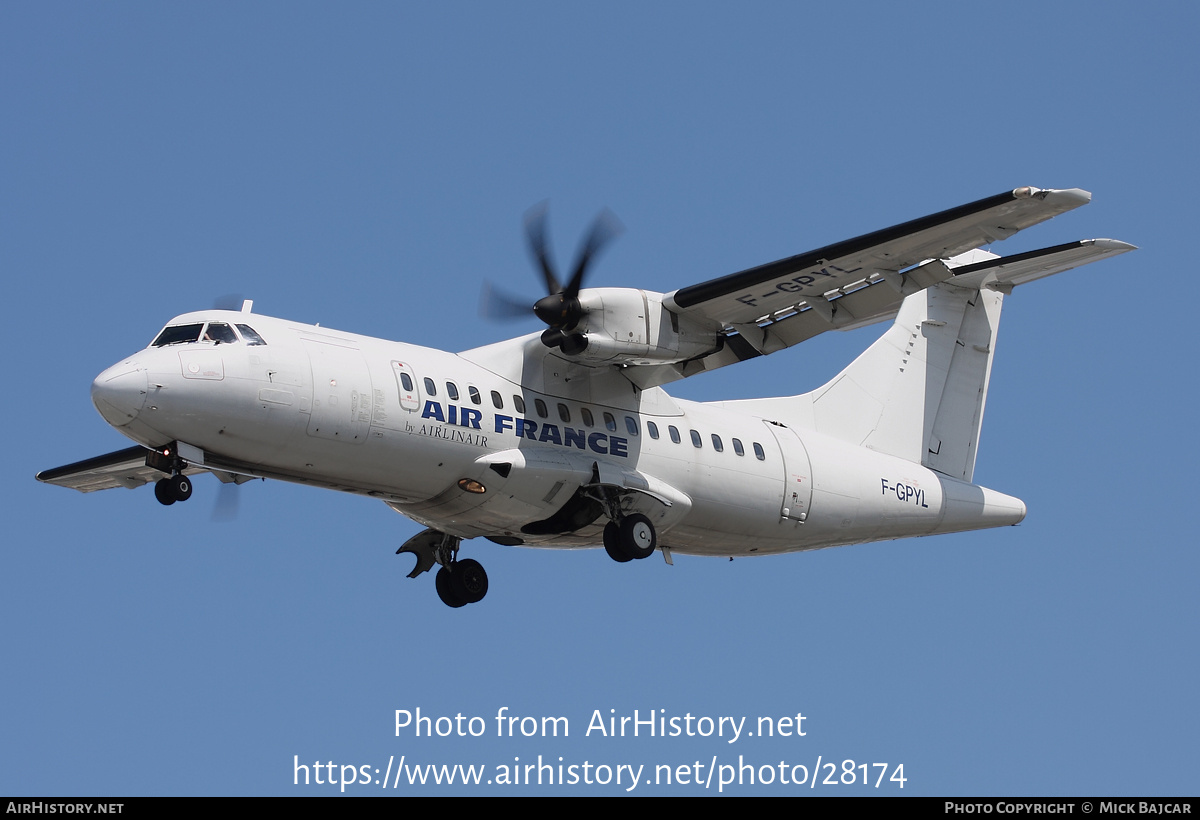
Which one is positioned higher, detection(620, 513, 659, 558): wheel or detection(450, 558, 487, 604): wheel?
detection(620, 513, 659, 558): wheel

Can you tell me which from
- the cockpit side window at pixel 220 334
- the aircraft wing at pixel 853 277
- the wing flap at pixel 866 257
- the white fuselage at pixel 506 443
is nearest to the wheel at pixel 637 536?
the white fuselage at pixel 506 443

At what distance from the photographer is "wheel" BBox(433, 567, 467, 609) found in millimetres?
17531

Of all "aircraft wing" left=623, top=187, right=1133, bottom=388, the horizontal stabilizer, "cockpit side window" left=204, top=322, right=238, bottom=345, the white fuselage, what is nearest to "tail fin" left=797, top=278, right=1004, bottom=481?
the white fuselage

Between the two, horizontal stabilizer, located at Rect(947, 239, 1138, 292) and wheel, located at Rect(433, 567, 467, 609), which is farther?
wheel, located at Rect(433, 567, 467, 609)

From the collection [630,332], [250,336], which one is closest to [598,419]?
[630,332]

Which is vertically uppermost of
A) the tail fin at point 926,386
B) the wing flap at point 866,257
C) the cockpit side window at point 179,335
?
the tail fin at point 926,386

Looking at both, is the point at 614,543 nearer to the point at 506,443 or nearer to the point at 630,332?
the point at 506,443

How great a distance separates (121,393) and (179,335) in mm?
951

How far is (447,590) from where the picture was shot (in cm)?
1755

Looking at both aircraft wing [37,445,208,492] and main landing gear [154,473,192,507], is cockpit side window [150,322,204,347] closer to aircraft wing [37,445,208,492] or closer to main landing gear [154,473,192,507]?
main landing gear [154,473,192,507]

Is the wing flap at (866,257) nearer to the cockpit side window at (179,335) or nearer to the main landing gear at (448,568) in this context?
the main landing gear at (448,568)

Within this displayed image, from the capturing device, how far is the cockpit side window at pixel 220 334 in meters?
14.4

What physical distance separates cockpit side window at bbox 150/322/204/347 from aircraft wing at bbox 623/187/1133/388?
4.89 meters

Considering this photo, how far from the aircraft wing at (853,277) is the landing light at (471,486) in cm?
230
